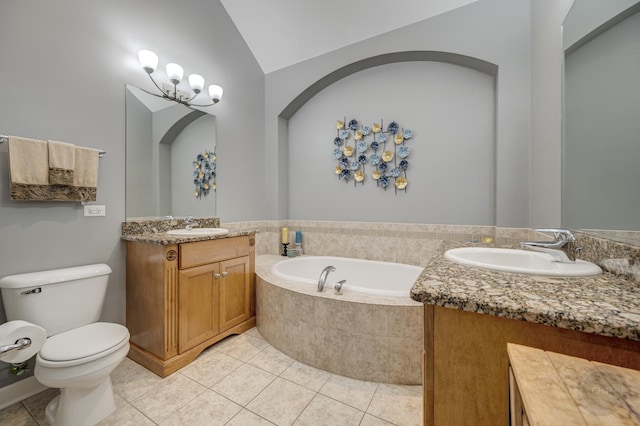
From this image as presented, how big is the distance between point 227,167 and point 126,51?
1229 mm

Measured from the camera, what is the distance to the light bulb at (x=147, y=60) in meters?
1.95

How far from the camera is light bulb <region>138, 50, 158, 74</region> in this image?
6.40 ft

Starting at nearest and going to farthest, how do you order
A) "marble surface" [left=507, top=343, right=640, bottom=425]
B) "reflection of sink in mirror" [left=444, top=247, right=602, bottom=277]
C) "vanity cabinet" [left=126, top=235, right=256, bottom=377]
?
"marble surface" [left=507, top=343, right=640, bottom=425], "reflection of sink in mirror" [left=444, top=247, right=602, bottom=277], "vanity cabinet" [left=126, top=235, right=256, bottom=377]

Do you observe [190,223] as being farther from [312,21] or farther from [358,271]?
[312,21]

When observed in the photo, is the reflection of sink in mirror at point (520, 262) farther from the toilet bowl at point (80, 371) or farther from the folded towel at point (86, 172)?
the folded towel at point (86, 172)

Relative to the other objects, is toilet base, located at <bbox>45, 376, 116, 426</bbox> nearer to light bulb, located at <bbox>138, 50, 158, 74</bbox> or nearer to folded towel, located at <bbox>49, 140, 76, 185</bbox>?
folded towel, located at <bbox>49, 140, 76, 185</bbox>

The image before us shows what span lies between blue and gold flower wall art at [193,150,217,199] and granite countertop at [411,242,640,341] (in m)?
2.34

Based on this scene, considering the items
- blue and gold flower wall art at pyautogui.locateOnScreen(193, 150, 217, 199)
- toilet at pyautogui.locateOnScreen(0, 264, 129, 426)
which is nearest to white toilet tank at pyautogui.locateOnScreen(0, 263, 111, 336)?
toilet at pyautogui.locateOnScreen(0, 264, 129, 426)

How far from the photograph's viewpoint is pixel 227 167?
110 inches

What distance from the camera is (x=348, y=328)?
1687 mm

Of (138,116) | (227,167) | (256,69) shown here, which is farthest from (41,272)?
(256,69)

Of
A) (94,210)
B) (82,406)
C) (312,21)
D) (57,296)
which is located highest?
(312,21)

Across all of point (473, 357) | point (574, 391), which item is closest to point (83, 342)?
point (473, 357)

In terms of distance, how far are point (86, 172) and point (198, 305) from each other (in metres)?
1.19
